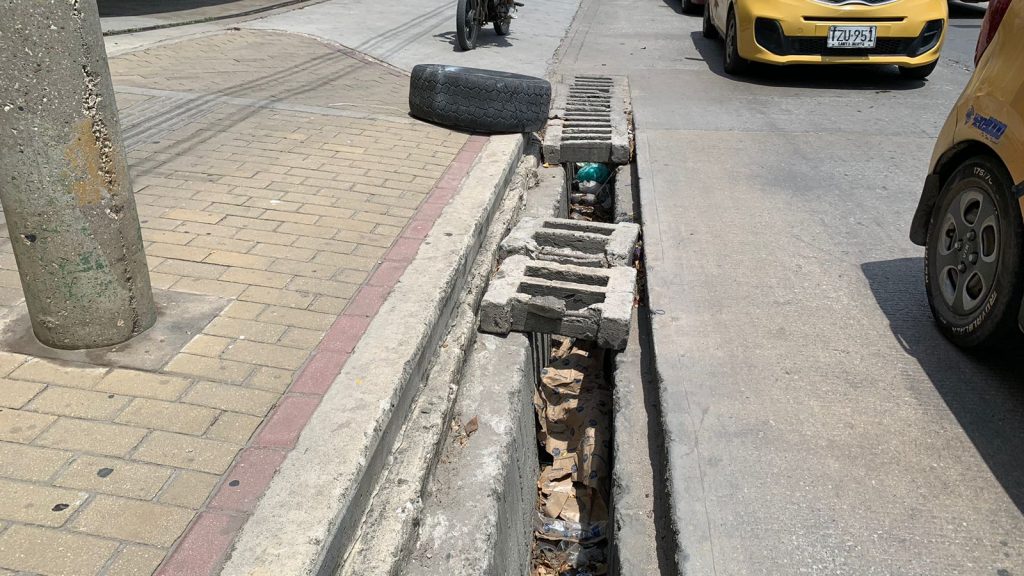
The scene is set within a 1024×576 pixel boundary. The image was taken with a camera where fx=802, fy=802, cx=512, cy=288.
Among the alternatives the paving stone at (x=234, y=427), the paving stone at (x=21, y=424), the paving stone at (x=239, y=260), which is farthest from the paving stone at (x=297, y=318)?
the paving stone at (x=21, y=424)

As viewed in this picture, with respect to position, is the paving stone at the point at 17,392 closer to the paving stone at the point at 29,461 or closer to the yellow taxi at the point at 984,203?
the paving stone at the point at 29,461

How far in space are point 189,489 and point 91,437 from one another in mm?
450

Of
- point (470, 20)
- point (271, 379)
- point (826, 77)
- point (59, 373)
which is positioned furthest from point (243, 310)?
point (826, 77)

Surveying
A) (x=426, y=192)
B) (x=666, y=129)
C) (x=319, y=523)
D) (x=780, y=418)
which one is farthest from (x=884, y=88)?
(x=319, y=523)

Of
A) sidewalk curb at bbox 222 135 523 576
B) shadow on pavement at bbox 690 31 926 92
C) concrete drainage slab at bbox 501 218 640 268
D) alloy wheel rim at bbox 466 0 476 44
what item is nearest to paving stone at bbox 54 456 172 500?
sidewalk curb at bbox 222 135 523 576

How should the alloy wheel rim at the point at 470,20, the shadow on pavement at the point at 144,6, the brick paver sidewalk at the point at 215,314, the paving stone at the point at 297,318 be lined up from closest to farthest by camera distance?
the brick paver sidewalk at the point at 215,314
the paving stone at the point at 297,318
the alloy wheel rim at the point at 470,20
the shadow on pavement at the point at 144,6

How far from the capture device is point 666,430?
3.19m

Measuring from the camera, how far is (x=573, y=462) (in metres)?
4.21

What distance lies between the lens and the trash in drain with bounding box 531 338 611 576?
3.68 metres

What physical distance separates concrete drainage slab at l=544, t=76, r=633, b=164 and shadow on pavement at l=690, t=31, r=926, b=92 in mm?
1906

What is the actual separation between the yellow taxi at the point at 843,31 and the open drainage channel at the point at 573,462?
5.57 m

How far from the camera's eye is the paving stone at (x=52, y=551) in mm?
2105

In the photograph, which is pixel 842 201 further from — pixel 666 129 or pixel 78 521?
pixel 78 521

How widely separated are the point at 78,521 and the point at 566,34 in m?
11.8
